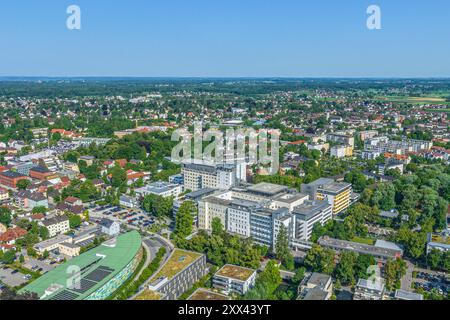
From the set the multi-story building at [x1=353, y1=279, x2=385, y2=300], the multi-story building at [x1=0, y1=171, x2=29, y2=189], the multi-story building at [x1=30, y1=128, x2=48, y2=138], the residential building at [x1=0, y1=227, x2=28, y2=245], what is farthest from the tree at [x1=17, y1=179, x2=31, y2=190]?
the multi-story building at [x1=353, y1=279, x2=385, y2=300]

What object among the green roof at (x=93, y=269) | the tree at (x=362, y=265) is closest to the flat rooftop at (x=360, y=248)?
the tree at (x=362, y=265)

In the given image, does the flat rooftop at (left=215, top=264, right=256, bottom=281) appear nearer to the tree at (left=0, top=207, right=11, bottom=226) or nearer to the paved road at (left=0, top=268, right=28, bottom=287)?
the paved road at (left=0, top=268, right=28, bottom=287)

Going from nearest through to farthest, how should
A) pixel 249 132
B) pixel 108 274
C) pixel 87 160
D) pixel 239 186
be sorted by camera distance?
pixel 108 274
pixel 239 186
pixel 87 160
pixel 249 132

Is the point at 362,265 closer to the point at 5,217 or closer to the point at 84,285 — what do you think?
the point at 84,285

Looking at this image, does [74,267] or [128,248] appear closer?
[74,267]

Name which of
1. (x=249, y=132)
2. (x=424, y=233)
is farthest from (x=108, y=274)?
(x=249, y=132)

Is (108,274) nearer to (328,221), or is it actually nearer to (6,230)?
(6,230)

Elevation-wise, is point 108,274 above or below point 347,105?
below
